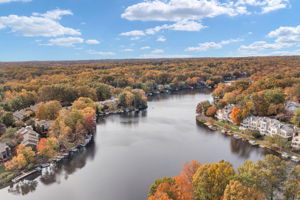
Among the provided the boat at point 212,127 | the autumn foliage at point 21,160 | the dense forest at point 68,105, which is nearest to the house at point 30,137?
the dense forest at point 68,105

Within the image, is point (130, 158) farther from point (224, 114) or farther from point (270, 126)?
point (224, 114)

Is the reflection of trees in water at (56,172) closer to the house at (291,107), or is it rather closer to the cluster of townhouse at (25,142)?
the cluster of townhouse at (25,142)

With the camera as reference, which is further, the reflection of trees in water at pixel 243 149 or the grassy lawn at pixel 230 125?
the grassy lawn at pixel 230 125

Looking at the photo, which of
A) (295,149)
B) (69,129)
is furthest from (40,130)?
(295,149)

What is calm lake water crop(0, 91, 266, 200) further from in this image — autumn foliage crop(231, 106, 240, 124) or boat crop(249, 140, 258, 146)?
autumn foliage crop(231, 106, 240, 124)

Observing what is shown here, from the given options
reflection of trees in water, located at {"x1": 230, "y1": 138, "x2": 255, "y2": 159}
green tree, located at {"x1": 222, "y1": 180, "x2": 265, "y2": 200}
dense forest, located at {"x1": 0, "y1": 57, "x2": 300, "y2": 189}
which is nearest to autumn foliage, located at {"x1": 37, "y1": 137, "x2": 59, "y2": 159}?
dense forest, located at {"x1": 0, "y1": 57, "x2": 300, "y2": 189}

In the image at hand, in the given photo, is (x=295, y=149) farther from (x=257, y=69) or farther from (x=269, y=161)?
(x=257, y=69)
